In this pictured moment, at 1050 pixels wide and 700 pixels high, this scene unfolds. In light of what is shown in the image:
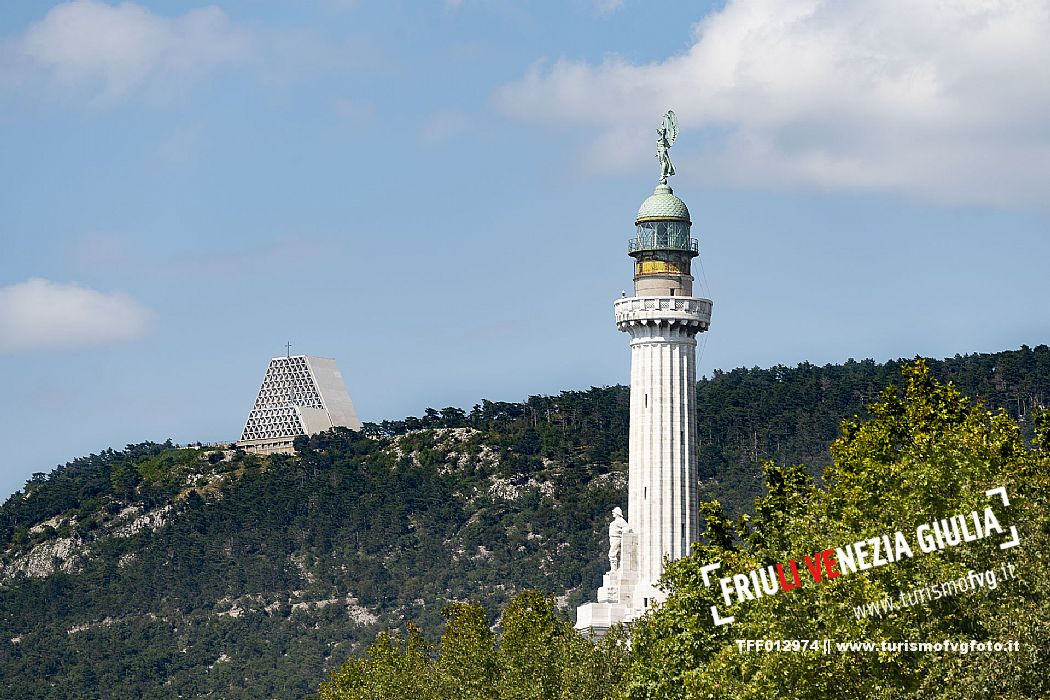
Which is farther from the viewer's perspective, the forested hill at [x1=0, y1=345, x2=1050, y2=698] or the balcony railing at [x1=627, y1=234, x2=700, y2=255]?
the forested hill at [x1=0, y1=345, x2=1050, y2=698]

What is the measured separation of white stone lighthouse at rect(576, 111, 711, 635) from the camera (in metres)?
82.1

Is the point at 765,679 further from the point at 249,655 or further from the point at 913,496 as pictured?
the point at 249,655

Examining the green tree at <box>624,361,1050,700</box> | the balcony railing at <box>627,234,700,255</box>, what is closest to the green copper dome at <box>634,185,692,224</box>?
the balcony railing at <box>627,234,700,255</box>

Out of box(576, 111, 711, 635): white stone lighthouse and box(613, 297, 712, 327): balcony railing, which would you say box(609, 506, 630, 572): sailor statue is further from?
box(613, 297, 712, 327): balcony railing

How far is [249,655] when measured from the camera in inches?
7052

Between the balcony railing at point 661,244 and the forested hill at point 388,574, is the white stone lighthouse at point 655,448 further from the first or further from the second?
the forested hill at point 388,574

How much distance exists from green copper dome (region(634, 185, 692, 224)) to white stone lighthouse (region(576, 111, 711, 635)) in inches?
104

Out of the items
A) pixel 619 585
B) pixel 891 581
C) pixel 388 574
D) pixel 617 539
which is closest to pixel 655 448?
pixel 617 539

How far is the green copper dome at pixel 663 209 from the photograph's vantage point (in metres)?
85.9

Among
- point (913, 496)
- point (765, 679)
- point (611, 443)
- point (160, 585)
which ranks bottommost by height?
point (765, 679)

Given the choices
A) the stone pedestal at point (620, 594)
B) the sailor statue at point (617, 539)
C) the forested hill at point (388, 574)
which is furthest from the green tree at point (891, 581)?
the forested hill at point (388, 574)

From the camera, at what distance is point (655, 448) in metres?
82.6

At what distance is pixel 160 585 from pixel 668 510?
12238 cm

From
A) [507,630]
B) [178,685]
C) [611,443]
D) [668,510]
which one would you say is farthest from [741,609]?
[611,443]
